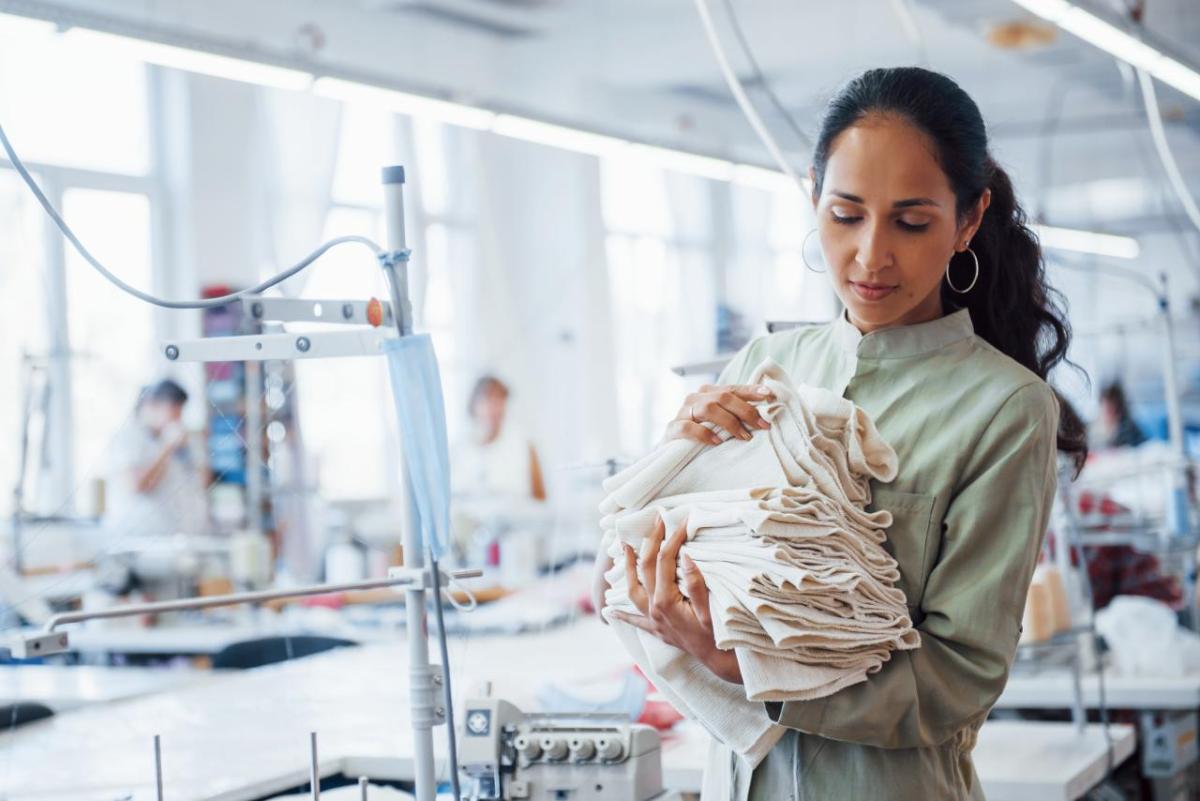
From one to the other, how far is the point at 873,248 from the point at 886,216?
0.03 m

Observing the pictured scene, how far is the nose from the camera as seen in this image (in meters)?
1.24

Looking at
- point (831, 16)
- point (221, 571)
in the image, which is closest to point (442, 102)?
point (221, 571)

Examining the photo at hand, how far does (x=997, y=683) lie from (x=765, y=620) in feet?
0.72

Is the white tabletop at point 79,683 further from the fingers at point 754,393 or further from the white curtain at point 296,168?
the white curtain at point 296,168

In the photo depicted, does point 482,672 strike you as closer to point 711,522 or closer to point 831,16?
point 711,522

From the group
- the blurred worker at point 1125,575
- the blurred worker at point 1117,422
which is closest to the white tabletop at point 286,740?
the blurred worker at point 1125,575

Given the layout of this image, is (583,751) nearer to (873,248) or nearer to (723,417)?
(723,417)

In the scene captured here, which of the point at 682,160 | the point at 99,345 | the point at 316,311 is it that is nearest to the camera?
the point at 316,311

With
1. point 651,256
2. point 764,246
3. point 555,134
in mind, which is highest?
point 651,256

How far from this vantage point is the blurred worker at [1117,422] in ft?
22.6

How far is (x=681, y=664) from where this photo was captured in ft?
4.21

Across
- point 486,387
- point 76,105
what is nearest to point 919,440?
point 486,387

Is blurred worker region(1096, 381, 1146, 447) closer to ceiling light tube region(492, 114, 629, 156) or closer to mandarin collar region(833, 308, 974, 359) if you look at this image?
ceiling light tube region(492, 114, 629, 156)

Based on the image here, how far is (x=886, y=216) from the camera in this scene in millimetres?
1245
